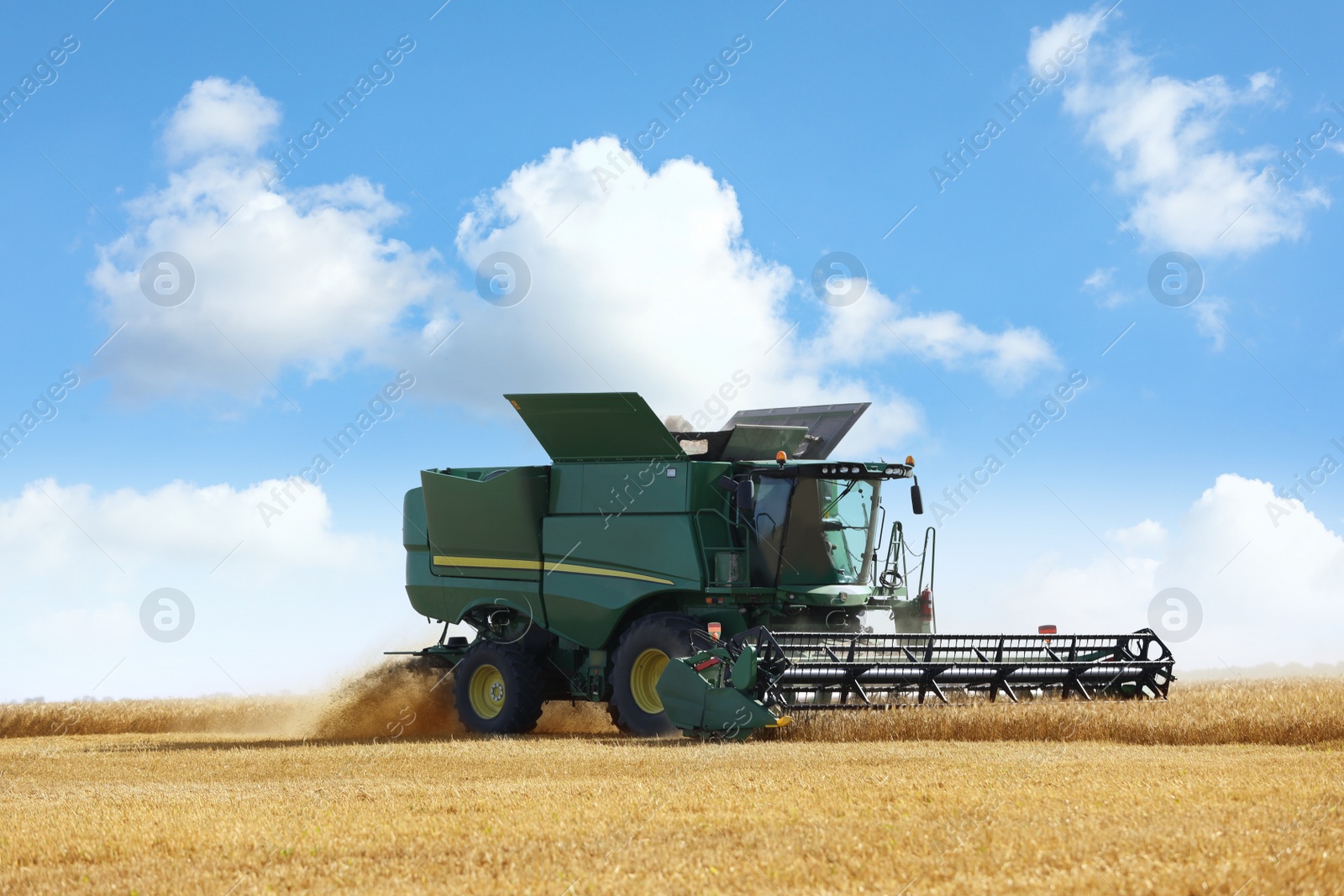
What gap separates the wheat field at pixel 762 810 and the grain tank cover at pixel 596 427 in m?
3.35

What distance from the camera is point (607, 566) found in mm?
13531

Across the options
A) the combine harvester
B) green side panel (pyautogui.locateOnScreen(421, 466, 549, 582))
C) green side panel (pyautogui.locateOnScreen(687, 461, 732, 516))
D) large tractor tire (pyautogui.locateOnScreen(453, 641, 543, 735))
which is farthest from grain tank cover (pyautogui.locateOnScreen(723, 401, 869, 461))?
large tractor tire (pyautogui.locateOnScreen(453, 641, 543, 735))

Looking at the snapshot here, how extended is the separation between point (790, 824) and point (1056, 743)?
5054 millimetres

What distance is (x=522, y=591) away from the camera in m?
14.3

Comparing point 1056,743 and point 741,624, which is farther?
point 741,624

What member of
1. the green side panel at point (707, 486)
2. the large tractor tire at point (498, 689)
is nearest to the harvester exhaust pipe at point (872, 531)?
the green side panel at point (707, 486)

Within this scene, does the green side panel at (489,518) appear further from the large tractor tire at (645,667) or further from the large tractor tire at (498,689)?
the large tractor tire at (645,667)

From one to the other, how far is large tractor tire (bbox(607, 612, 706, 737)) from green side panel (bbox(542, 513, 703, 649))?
428 mm

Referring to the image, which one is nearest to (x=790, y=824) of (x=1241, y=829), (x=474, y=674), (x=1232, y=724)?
(x=1241, y=829)

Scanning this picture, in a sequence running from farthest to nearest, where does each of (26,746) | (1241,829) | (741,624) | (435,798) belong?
(26,746) → (741,624) → (435,798) → (1241,829)

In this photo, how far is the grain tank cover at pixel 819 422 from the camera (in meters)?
14.4

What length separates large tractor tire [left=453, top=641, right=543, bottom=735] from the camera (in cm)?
1391

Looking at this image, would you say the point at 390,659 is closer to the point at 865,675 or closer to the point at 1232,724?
the point at 865,675

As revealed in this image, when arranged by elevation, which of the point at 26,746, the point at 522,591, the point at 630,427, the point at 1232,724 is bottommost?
the point at 26,746
